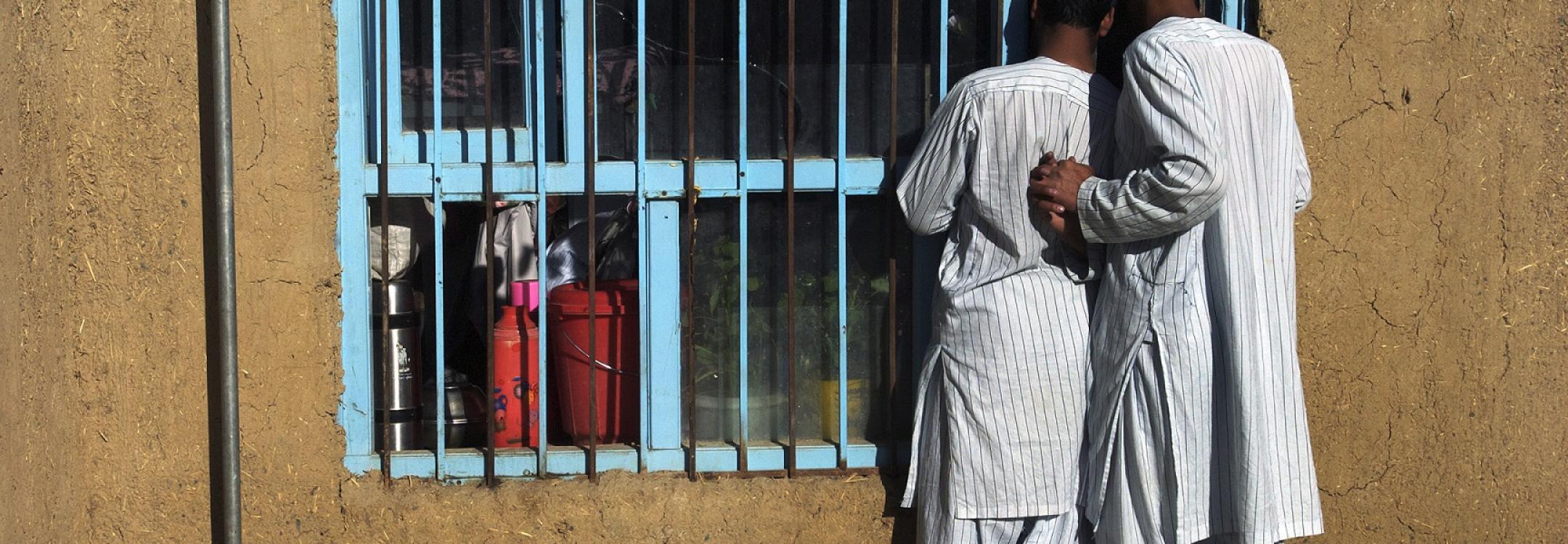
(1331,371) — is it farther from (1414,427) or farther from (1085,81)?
(1085,81)

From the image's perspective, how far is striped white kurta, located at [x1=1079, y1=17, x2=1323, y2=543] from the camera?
97.5 inches

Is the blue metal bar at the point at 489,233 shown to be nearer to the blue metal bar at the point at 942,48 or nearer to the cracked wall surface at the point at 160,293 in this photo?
the cracked wall surface at the point at 160,293

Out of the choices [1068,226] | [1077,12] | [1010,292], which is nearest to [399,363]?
[1010,292]

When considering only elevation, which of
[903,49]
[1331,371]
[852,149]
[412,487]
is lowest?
[412,487]

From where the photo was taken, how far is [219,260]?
2721 millimetres

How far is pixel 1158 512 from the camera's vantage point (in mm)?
2613

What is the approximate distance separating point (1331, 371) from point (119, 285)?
259 cm

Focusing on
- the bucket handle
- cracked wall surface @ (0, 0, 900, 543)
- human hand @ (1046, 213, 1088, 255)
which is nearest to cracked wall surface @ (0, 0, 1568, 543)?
cracked wall surface @ (0, 0, 900, 543)

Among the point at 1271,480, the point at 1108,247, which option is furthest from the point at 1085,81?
the point at 1271,480

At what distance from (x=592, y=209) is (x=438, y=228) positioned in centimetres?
33

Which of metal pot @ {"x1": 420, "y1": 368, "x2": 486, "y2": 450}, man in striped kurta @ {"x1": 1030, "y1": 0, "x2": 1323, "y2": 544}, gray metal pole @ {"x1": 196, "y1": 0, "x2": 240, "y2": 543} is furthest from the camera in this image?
metal pot @ {"x1": 420, "y1": 368, "x2": 486, "y2": 450}

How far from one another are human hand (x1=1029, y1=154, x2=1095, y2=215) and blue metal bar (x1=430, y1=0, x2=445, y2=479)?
1.24m

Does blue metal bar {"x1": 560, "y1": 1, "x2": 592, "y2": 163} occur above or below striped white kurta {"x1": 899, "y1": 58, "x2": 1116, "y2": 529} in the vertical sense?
above

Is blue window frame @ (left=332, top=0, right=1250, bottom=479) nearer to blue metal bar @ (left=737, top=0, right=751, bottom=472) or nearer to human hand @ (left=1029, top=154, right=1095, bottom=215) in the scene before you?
blue metal bar @ (left=737, top=0, right=751, bottom=472)
